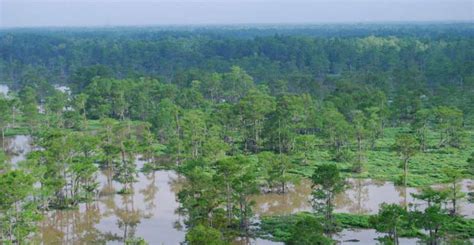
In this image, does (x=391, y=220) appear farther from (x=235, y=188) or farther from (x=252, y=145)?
(x=252, y=145)

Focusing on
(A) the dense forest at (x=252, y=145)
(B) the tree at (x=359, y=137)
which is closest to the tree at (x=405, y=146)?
(A) the dense forest at (x=252, y=145)

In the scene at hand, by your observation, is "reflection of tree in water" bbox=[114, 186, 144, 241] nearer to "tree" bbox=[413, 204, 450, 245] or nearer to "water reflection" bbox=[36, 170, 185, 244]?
Answer: "water reflection" bbox=[36, 170, 185, 244]

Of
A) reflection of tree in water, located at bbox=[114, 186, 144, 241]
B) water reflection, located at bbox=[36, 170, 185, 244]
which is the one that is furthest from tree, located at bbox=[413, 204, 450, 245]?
reflection of tree in water, located at bbox=[114, 186, 144, 241]

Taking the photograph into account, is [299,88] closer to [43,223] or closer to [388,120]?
[388,120]

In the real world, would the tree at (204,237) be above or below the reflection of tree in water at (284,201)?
above

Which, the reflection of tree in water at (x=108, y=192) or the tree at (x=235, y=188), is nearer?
the tree at (x=235, y=188)

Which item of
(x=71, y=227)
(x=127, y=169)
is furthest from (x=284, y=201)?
(x=71, y=227)

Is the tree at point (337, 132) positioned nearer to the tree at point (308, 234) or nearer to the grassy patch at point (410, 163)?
the grassy patch at point (410, 163)
